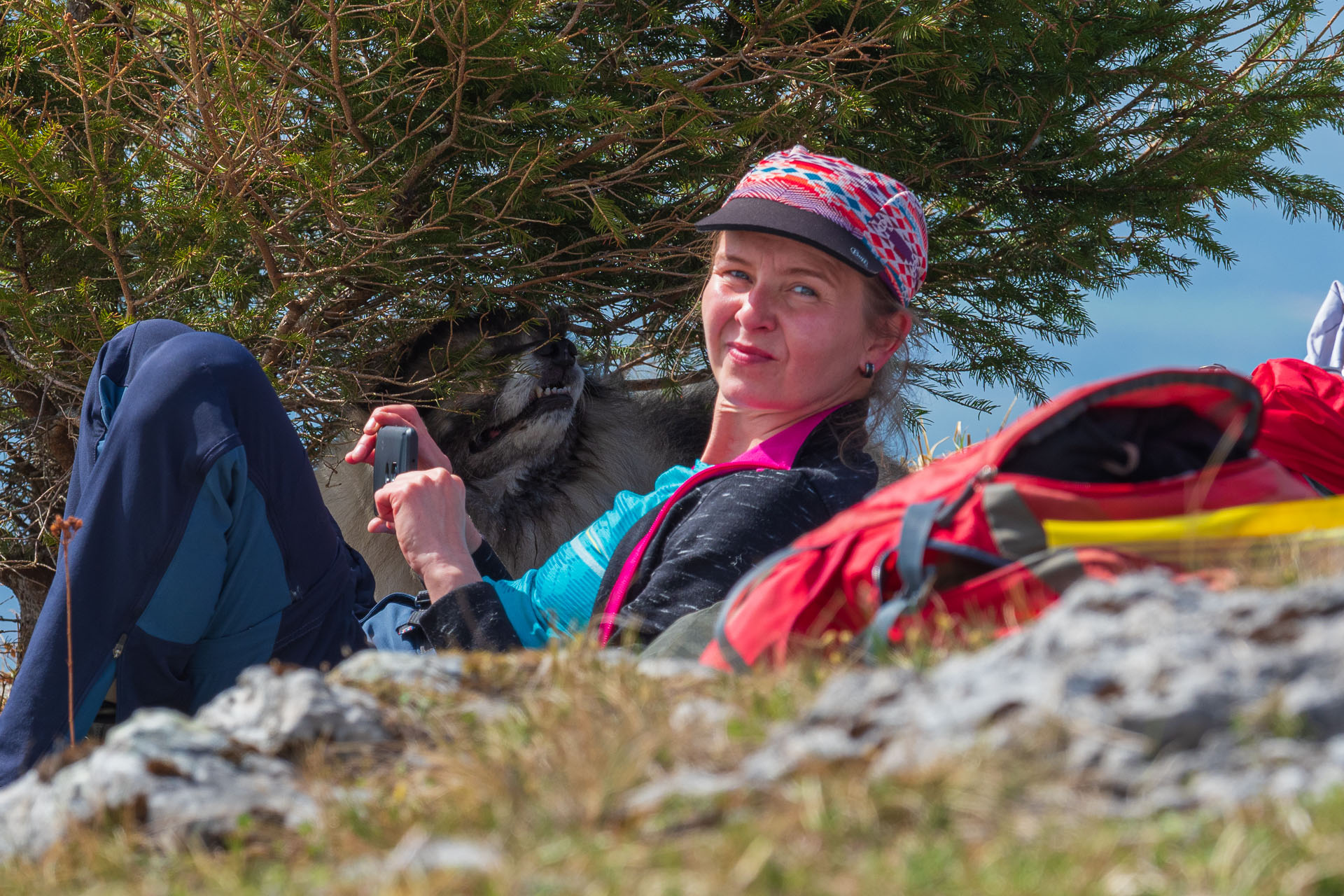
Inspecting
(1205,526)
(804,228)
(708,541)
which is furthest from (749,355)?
(1205,526)

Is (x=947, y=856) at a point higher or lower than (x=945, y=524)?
lower

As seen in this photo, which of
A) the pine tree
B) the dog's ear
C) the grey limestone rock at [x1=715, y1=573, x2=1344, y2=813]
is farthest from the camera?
the dog's ear

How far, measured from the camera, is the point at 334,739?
55.6 inches

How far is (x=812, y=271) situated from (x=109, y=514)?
5.47ft

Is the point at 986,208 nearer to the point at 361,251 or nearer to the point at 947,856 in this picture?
the point at 361,251

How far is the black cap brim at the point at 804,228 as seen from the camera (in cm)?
265

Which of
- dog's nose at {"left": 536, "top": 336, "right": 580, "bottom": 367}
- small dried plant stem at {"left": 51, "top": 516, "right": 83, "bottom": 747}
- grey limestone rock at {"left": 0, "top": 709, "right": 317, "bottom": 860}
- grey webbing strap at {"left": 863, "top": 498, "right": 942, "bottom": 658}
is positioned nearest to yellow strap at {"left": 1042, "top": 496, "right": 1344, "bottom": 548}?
grey webbing strap at {"left": 863, "top": 498, "right": 942, "bottom": 658}

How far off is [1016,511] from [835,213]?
54.3 inches

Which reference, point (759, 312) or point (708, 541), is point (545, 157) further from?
point (708, 541)

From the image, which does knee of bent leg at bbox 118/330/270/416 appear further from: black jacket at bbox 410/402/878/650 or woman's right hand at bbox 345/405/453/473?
black jacket at bbox 410/402/878/650

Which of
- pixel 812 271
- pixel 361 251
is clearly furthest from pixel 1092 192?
pixel 361 251

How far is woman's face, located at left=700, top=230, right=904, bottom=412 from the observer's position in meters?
2.79

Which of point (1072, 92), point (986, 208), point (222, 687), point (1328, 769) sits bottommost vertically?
point (222, 687)

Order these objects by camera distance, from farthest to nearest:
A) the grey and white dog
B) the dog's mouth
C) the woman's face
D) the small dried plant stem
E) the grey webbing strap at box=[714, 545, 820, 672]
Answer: the dog's mouth < the grey and white dog < the woman's face < the small dried plant stem < the grey webbing strap at box=[714, 545, 820, 672]
